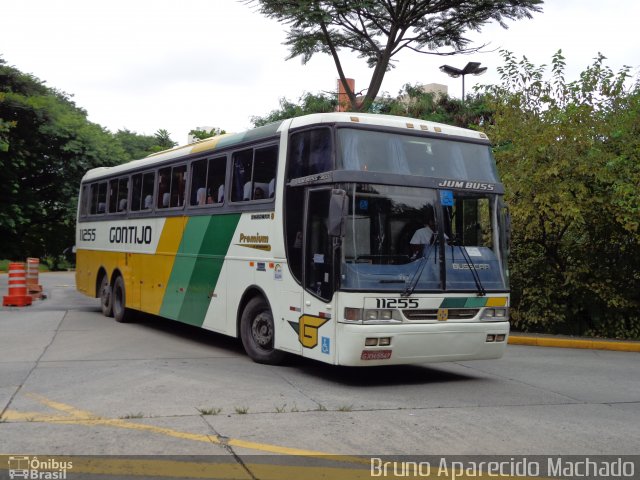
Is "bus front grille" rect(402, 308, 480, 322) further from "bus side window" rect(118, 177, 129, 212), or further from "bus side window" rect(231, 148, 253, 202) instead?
"bus side window" rect(118, 177, 129, 212)

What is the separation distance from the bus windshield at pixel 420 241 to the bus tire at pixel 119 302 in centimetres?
823

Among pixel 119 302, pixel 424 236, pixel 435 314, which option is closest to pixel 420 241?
pixel 424 236

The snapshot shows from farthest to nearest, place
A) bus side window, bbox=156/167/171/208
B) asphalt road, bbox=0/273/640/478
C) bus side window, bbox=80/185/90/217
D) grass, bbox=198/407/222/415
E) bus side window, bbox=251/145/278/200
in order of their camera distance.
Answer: bus side window, bbox=80/185/90/217 → bus side window, bbox=156/167/171/208 → bus side window, bbox=251/145/278/200 → grass, bbox=198/407/222/415 → asphalt road, bbox=0/273/640/478

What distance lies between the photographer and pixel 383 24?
2320cm

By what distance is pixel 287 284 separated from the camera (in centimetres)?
962

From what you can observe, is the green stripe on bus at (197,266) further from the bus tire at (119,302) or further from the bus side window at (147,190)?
the bus tire at (119,302)

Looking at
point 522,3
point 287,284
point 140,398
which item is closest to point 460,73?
point 522,3

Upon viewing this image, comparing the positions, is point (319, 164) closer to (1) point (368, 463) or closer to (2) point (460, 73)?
(1) point (368, 463)

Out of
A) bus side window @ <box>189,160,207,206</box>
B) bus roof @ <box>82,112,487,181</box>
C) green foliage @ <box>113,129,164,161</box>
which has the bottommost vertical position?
bus side window @ <box>189,160,207,206</box>

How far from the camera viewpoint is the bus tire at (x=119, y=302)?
613 inches

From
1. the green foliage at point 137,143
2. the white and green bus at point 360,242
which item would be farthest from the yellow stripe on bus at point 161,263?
the green foliage at point 137,143

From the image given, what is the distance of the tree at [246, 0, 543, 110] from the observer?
21953 millimetres

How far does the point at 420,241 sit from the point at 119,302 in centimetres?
898

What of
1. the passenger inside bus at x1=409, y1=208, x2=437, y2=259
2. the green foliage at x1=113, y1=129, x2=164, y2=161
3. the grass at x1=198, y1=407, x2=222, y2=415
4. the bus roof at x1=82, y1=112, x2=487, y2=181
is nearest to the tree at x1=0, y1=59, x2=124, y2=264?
the green foliage at x1=113, y1=129, x2=164, y2=161
